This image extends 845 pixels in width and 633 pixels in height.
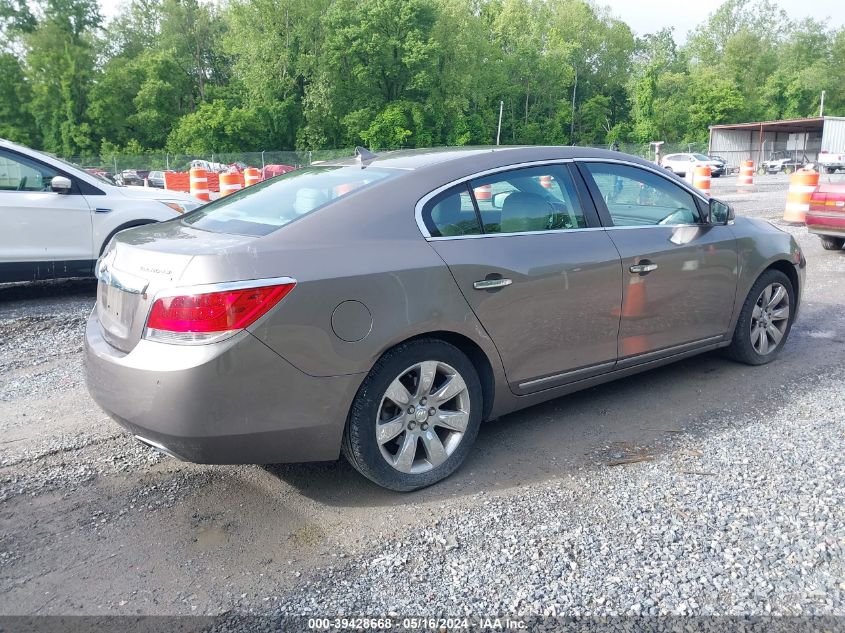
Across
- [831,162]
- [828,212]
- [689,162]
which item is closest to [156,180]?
[689,162]

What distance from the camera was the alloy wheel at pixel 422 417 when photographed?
3.34 meters

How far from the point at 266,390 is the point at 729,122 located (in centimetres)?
7968

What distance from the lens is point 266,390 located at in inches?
A: 118

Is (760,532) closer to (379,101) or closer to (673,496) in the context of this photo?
(673,496)

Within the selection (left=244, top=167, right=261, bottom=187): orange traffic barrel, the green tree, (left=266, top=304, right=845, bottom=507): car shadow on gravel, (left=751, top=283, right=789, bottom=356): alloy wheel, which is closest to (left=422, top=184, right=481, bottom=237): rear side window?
(left=266, top=304, right=845, bottom=507): car shadow on gravel

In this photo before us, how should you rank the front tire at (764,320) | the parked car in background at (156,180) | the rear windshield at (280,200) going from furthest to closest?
Result: the parked car in background at (156,180) → the front tire at (764,320) → the rear windshield at (280,200)

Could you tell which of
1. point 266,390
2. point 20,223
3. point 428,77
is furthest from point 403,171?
point 428,77

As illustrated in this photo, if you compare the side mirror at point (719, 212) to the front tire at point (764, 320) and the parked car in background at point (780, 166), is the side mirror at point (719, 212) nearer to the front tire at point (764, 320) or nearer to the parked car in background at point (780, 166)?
the front tire at point (764, 320)

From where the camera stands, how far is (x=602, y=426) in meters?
4.30

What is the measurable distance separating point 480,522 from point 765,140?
59636mm

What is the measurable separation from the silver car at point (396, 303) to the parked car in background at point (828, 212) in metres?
6.68

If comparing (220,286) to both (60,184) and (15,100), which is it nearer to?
(60,184)

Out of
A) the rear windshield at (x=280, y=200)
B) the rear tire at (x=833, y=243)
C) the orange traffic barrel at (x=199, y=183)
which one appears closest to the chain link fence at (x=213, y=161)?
the orange traffic barrel at (x=199, y=183)

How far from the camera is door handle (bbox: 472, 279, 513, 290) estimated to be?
355 centimetres
